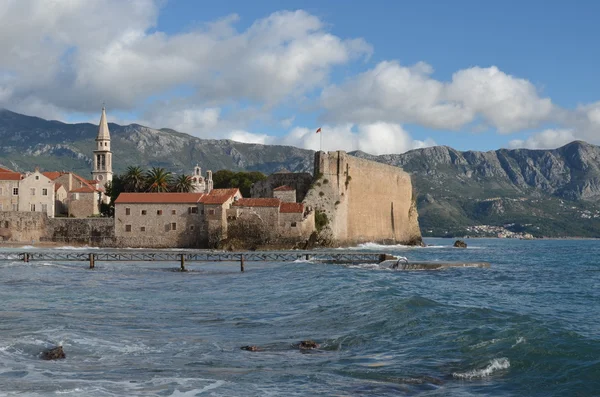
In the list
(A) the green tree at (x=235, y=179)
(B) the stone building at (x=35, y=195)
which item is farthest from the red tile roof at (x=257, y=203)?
(A) the green tree at (x=235, y=179)

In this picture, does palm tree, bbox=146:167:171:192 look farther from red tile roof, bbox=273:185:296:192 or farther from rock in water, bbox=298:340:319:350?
rock in water, bbox=298:340:319:350

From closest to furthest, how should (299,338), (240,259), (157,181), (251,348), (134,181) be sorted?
(251,348), (299,338), (240,259), (157,181), (134,181)

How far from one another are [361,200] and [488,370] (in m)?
67.5

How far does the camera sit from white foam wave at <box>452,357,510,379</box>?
14297 mm

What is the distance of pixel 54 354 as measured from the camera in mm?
16031

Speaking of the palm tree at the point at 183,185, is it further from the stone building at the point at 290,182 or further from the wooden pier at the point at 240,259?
the wooden pier at the point at 240,259

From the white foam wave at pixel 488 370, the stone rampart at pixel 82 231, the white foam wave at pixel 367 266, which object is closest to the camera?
the white foam wave at pixel 488 370

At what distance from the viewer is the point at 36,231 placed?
6825 cm

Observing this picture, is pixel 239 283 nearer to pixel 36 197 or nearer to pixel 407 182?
pixel 36 197

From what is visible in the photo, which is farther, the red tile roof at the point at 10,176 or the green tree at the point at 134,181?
the green tree at the point at 134,181

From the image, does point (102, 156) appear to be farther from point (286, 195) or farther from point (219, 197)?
point (219, 197)

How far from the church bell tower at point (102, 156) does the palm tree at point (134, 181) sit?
54.8 ft

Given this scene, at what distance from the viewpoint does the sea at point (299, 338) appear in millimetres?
13625

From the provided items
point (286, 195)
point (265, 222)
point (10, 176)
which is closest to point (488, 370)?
point (265, 222)
